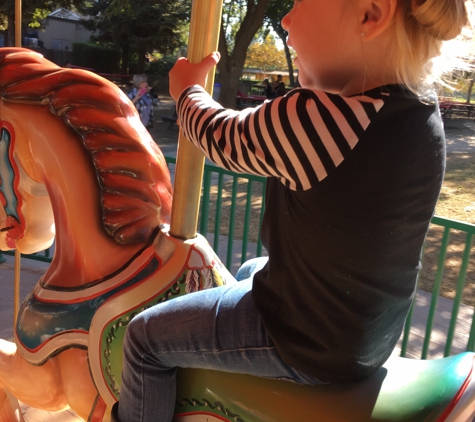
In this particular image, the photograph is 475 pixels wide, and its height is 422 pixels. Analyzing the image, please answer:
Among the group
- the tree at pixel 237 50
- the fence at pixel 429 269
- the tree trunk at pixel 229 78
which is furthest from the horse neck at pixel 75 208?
the tree trunk at pixel 229 78

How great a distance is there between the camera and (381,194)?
0.98 m

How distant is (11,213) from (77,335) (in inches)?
18.7

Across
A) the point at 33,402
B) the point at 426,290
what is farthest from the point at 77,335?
the point at 426,290

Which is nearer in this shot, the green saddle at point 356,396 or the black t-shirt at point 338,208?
the black t-shirt at point 338,208

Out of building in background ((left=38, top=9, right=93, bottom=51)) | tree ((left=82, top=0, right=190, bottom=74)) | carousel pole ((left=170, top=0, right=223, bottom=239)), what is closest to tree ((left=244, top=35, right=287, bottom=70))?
building in background ((left=38, top=9, right=93, bottom=51))

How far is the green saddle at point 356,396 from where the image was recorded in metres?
1.09

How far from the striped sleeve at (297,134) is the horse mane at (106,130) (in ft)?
1.60

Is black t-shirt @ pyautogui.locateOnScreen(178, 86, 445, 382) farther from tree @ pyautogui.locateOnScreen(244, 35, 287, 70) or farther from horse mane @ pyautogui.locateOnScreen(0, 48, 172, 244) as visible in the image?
tree @ pyautogui.locateOnScreen(244, 35, 287, 70)

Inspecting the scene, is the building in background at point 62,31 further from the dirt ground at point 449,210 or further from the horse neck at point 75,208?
the horse neck at point 75,208

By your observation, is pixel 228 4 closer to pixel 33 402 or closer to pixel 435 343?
pixel 435 343

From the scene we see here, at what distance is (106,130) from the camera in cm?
148

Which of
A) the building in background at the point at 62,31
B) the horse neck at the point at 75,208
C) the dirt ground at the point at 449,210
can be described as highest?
the building in background at the point at 62,31

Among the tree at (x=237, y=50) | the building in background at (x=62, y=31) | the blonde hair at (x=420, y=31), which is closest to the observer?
the blonde hair at (x=420, y=31)

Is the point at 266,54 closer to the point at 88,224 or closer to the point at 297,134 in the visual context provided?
the point at 88,224
